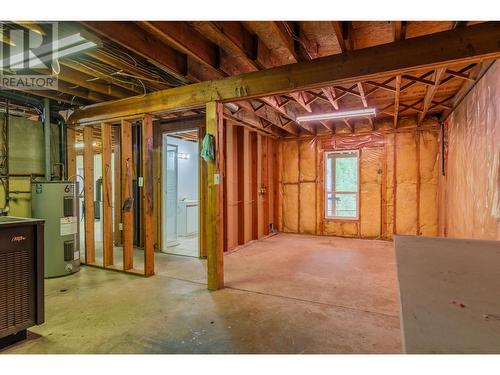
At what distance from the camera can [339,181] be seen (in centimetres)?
837

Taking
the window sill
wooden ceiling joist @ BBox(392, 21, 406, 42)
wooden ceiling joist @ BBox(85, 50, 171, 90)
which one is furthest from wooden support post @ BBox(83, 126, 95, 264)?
the window sill

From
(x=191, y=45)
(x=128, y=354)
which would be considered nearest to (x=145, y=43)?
(x=191, y=45)

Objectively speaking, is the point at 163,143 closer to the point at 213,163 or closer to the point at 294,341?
the point at 213,163

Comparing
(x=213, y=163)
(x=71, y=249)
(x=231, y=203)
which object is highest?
(x=213, y=163)

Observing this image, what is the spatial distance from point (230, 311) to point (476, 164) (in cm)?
315

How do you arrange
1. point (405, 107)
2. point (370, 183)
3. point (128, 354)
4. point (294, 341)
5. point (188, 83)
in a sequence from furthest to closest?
1. point (370, 183)
2. point (405, 107)
3. point (188, 83)
4. point (294, 341)
5. point (128, 354)

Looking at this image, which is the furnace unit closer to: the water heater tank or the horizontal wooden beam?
the water heater tank

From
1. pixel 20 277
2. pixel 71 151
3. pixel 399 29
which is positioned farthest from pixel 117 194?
pixel 399 29

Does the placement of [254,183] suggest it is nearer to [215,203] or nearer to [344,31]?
[215,203]

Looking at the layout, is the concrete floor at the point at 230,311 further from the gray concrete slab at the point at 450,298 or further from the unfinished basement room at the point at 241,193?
the gray concrete slab at the point at 450,298

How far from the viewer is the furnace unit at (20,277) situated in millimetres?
2020

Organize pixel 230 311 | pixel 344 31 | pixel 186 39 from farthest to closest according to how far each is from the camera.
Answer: pixel 230 311 → pixel 186 39 → pixel 344 31

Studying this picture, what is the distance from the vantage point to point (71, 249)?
3.76m

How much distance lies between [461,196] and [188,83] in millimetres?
3906
